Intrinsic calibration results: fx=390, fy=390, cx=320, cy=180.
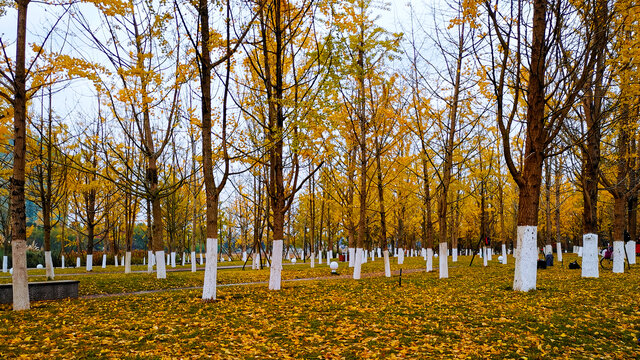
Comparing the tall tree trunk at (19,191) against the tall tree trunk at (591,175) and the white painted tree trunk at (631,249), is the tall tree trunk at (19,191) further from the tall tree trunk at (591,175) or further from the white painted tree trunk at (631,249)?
the white painted tree trunk at (631,249)

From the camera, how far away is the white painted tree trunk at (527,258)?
407 inches

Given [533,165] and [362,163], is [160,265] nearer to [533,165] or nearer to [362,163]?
[362,163]

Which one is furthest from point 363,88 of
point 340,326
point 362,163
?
point 340,326

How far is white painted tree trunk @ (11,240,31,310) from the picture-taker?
28.5 feet

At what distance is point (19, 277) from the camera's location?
28.7 feet

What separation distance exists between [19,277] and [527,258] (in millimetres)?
12378

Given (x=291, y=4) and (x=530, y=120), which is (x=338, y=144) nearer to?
(x=291, y=4)

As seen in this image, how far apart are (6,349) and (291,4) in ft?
38.7

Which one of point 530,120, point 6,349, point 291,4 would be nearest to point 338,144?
point 291,4

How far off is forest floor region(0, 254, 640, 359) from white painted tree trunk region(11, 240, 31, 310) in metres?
0.48

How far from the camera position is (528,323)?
6836 millimetres

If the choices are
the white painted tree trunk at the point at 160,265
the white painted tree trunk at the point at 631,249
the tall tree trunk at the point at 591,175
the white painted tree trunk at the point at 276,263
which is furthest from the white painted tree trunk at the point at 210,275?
the white painted tree trunk at the point at 631,249

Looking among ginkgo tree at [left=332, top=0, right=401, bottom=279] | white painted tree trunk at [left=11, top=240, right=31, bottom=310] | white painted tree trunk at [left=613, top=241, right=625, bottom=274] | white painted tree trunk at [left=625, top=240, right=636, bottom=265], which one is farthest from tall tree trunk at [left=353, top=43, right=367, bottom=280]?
white painted tree trunk at [left=625, top=240, right=636, bottom=265]

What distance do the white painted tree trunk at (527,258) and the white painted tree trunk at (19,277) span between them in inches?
478
